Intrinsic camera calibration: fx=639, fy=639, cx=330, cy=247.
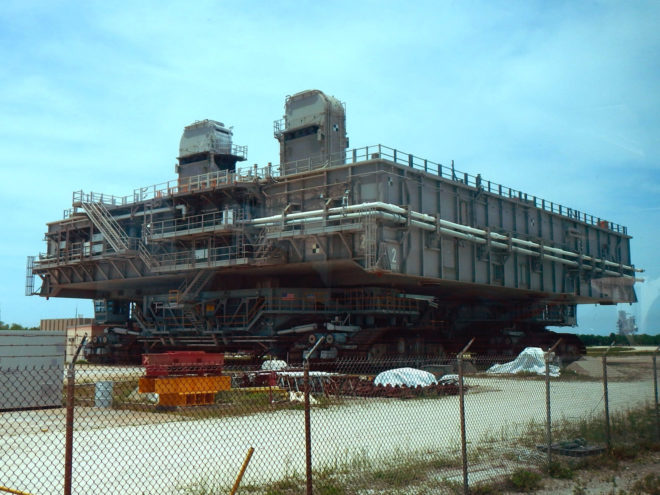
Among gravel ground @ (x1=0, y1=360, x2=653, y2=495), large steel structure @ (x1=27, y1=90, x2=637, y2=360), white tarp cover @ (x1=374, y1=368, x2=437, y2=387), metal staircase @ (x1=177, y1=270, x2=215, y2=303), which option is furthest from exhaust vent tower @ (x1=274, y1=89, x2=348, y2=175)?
gravel ground @ (x1=0, y1=360, x2=653, y2=495)

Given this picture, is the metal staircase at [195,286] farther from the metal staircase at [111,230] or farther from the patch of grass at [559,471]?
the patch of grass at [559,471]

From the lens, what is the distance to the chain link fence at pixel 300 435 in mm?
9258

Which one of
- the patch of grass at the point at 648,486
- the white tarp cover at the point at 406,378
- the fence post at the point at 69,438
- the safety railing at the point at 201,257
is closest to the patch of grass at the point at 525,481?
the patch of grass at the point at 648,486

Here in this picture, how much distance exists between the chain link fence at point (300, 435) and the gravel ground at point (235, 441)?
0.16 feet

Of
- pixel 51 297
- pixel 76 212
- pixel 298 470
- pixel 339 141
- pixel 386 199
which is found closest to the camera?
pixel 298 470

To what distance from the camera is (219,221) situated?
39656 millimetres

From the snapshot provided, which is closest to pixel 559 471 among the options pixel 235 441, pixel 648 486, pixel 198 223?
pixel 648 486

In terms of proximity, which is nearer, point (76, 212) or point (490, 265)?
point (490, 265)

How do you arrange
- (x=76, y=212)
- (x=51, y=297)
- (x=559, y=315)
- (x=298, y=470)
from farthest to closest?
1. (x=559, y=315)
2. (x=51, y=297)
3. (x=76, y=212)
4. (x=298, y=470)

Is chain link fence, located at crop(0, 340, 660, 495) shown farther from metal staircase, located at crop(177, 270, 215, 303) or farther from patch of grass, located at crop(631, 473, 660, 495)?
metal staircase, located at crop(177, 270, 215, 303)

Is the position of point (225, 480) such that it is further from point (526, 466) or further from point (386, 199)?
point (386, 199)

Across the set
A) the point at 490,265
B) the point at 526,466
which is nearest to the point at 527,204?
the point at 490,265

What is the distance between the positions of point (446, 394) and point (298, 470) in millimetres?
12509

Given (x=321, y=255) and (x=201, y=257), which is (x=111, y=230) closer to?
(x=201, y=257)
